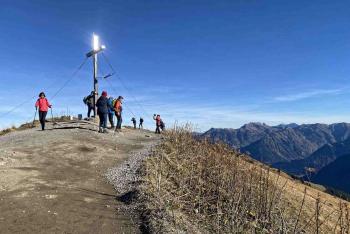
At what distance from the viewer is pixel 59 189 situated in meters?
13.8

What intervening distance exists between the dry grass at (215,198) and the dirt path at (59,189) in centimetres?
121

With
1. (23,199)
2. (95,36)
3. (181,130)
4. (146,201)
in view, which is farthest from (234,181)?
(95,36)

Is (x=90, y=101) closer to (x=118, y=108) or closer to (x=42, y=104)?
(x=118, y=108)

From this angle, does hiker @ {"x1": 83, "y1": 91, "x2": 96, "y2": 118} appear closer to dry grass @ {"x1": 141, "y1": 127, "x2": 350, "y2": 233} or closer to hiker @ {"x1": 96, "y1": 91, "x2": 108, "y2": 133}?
hiker @ {"x1": 96, "y1": 91, "x2": 108, "y2": 133}

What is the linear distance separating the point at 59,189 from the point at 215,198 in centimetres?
518

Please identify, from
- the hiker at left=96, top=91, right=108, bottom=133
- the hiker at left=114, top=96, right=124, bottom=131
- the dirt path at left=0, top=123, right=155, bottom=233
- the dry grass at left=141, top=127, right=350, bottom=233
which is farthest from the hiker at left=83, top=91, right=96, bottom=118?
the dry grass at left=141, top=127, right=350, bottom=233

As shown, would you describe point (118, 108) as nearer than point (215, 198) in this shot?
No

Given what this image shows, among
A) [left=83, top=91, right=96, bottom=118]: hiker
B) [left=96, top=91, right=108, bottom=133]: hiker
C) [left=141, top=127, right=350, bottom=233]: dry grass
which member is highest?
[left=83, top=91, right=96, bottom=118]: hiker

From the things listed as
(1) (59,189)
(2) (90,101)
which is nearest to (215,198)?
(1) (59,189)

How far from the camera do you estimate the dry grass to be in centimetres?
1050

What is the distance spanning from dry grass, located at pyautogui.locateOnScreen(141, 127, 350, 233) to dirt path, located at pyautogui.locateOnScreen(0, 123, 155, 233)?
3.99ft

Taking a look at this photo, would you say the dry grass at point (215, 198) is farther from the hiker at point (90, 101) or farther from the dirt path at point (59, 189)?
the hiker at point (90, 101)

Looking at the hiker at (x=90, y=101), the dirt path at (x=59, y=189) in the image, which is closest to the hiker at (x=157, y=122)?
the hiker at (x=90, y=101)

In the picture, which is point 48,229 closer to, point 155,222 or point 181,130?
point 155,222
